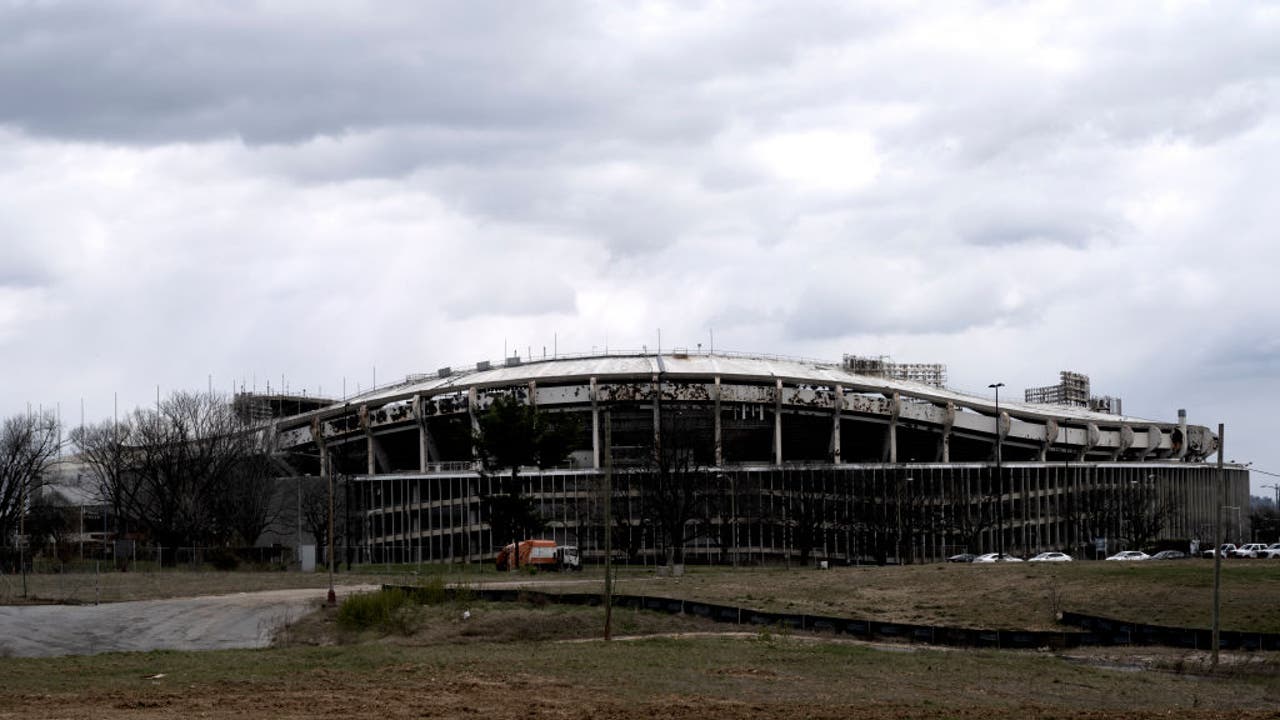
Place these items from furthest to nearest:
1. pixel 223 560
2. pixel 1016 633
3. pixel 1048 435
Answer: pixel 1048 435, pixel 223 560, pixel 1016 633

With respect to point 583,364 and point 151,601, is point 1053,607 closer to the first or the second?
point 151,601

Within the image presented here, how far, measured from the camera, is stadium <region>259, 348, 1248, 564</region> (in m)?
126

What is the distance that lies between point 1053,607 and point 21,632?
1462 inches

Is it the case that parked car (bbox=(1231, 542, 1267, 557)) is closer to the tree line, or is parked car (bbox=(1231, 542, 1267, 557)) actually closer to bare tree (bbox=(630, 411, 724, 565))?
bare tree (bbox=(630, 411, 724, 565))

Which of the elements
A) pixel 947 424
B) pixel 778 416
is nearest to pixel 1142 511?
pixel 947 424

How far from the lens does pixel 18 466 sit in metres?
124

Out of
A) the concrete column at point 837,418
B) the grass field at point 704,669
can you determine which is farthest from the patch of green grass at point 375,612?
the concrete column at point 837,418

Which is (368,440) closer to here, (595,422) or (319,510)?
(319,510)

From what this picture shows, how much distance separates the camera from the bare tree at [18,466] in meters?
121

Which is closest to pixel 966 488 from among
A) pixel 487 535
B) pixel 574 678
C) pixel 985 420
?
pixel 985 420

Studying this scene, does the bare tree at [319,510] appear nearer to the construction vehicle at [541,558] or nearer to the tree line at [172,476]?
the tree line at [172,476]

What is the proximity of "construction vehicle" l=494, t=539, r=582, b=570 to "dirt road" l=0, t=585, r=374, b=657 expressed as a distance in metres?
37.3

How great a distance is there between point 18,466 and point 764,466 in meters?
64.9

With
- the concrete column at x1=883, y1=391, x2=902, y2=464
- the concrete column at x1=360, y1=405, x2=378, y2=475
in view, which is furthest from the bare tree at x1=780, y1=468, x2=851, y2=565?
the concrete column at x1=360, y1=405, x2=378, y2=475
